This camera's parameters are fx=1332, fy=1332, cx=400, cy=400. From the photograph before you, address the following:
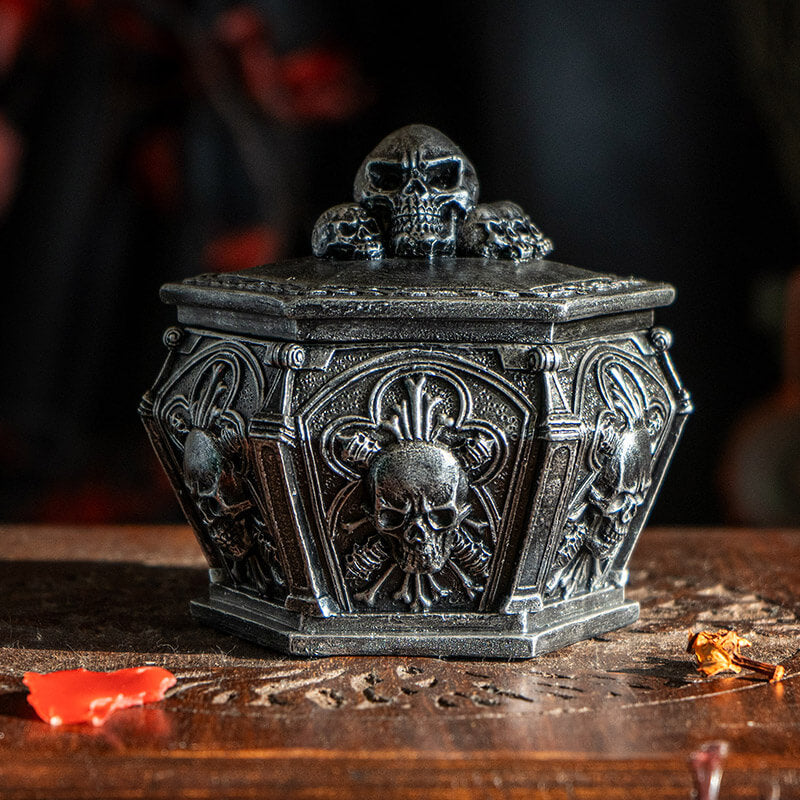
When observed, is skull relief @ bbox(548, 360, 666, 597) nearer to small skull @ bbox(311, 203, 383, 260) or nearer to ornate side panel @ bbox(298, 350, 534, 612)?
ornate side panel @ bbox(298, 350, 534, 612)

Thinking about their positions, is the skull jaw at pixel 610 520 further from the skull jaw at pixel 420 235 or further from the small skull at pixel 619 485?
the skull jaw at pixel 420 235

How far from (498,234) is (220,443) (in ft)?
0.98

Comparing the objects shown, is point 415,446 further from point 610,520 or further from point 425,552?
point 610,520

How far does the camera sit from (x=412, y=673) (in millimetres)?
1029

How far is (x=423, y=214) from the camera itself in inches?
44.4

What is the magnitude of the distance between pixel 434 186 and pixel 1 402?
1.16m

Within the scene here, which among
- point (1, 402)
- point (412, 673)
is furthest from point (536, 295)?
point (1, 402)

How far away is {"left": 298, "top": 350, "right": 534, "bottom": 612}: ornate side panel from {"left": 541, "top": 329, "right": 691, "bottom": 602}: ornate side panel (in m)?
0.06

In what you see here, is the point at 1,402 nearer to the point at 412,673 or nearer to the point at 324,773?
the point at 412,673

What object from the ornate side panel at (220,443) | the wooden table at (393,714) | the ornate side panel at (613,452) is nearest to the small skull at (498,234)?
the ornate side panel at (613,452)

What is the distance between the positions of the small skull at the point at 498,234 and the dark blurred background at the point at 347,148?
0.92m

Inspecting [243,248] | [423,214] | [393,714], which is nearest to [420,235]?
[423,214]

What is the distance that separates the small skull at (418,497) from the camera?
3.28ft

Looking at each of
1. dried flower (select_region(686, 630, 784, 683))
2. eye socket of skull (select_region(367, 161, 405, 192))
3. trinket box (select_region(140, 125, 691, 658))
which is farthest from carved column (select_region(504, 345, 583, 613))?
eye socket of skull (select_region(367, 161, 405, 192))
